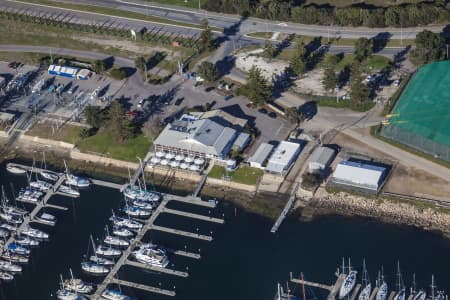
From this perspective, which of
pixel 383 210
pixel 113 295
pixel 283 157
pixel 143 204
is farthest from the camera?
pixel 283 157

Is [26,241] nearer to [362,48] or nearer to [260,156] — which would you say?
[260,156]

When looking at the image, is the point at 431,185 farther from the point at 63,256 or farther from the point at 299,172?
the point at 63,256

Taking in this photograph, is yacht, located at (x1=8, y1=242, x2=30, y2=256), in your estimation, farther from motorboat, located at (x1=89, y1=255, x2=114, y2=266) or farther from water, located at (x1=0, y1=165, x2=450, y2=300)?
motorboat, located at (x1=89, y1=255, x2=114, y2=266)

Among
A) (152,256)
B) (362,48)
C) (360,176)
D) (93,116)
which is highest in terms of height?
(362,48)

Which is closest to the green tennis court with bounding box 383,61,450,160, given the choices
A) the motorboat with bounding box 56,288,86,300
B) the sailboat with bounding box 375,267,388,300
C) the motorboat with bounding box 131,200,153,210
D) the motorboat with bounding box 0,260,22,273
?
the sailboat with bounding box 375,267,388,300

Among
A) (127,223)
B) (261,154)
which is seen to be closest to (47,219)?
(127,223)

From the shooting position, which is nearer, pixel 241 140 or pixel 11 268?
pixel 11 268

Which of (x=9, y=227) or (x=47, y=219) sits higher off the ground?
(x=9, y=227)

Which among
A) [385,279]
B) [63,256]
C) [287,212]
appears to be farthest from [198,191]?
[385,279]
